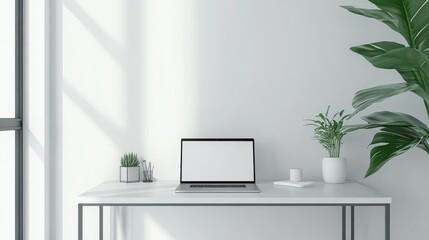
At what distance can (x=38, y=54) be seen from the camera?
261cm

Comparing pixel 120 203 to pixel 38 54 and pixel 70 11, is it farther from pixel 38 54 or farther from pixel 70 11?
pixel 70 11

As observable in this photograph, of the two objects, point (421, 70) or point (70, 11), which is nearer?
point (421, 70)

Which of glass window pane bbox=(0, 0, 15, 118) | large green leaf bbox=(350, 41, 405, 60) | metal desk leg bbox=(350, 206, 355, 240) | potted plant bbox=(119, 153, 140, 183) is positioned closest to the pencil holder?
potted plant bbox=(119, 153, 140, 183)

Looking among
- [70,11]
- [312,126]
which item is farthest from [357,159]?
[70,11]

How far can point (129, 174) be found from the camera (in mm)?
2568

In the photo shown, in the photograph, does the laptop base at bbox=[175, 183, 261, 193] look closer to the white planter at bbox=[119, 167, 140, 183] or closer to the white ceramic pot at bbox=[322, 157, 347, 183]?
the white planter at bbox=[119, 167, 140, 183]

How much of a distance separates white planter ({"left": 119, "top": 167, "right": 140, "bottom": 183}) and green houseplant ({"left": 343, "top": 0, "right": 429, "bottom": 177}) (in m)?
1.12

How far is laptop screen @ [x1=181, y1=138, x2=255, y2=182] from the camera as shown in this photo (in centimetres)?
254

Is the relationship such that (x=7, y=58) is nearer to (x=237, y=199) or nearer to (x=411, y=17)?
(x=237, y=199)

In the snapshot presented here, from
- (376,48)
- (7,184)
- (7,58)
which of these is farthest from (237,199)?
(7,58)

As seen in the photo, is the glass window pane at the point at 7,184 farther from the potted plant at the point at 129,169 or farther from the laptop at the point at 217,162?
the laptop at the point at 217,162

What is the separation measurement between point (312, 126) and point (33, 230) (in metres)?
1.54

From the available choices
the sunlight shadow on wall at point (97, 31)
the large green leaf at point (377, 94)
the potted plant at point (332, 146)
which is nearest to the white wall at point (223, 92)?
the sunlight shadow on wall at point (97, 31)

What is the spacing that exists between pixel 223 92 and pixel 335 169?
2.28ft
